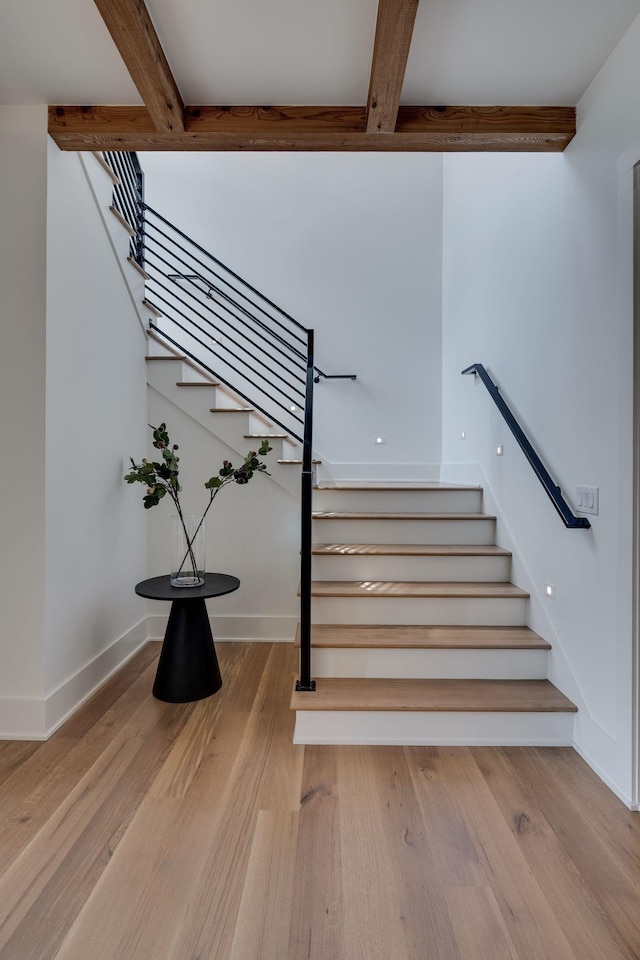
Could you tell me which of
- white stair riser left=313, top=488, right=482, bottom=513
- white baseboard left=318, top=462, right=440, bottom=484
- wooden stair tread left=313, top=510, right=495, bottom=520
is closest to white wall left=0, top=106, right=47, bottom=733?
wooden stair tread left=313, top=510, right=495, bottom=520

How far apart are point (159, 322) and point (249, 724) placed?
3.31 meters

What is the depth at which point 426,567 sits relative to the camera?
9.76ft

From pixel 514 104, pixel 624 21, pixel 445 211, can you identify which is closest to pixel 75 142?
pixel 514 104

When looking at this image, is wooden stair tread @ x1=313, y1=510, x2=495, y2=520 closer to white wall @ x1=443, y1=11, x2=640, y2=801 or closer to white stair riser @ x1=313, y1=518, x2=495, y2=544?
white stair riser @ x1=313, y1=518, x2=495, y2=544

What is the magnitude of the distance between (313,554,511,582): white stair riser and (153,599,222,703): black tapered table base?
0.74 metres

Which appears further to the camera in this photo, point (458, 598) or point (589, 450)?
point (458, 598)

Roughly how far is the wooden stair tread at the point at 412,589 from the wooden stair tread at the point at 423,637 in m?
0.15

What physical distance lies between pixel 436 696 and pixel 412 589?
612mm

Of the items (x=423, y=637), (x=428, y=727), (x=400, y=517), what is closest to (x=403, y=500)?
(x=400, y=517)

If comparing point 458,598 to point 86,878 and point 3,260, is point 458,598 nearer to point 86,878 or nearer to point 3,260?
point 86,878

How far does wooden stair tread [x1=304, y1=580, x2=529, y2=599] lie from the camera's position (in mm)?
2705

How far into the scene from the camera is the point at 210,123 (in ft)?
7.42

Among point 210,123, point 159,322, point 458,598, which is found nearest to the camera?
point 210,123

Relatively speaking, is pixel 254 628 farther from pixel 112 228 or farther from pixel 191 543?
pixel 112 228
